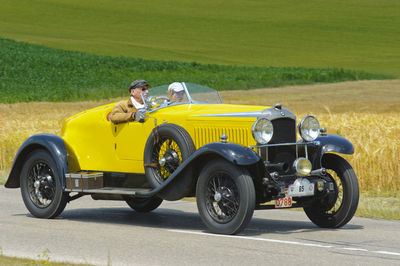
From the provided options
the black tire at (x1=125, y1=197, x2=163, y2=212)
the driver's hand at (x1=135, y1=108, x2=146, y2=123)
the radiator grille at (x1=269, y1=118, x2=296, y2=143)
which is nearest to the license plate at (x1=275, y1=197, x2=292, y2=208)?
the radiator grille at (x1=269, y1=118, x2=296, y2=143)

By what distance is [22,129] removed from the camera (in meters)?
18.8

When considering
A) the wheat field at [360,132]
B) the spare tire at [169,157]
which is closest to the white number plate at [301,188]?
the spare tire at [169,157]

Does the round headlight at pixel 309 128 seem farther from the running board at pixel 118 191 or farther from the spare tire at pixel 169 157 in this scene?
the running board at pixel 118 191

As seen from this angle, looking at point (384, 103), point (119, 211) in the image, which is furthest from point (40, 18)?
point (119, 211)

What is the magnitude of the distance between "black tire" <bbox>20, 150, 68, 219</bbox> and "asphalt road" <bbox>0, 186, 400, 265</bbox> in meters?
0.16

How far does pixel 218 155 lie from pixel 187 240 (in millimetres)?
1010

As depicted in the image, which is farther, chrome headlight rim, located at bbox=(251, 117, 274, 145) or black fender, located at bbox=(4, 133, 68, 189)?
black fender, located at bbox=(4, 133, 68, 189)

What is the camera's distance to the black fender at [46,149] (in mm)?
10172

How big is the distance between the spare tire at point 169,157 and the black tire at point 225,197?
0.30 meters

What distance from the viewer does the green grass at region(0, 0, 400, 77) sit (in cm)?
6348

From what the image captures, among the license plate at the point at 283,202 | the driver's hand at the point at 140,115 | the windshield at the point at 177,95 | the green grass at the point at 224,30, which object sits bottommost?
the license plate at the point at 283,202

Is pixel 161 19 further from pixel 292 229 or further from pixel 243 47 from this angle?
pixel 292 229

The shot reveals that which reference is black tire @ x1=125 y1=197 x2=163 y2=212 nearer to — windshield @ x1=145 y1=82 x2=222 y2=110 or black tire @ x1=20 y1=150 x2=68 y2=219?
black tire @ x1=20 y1=150 x2=68 y2=219

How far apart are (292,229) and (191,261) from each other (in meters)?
2.39
